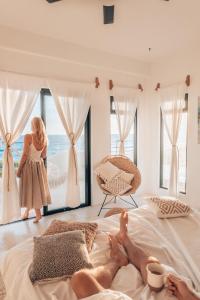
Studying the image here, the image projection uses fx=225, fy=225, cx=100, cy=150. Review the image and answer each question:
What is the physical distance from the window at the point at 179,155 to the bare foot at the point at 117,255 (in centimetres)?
263

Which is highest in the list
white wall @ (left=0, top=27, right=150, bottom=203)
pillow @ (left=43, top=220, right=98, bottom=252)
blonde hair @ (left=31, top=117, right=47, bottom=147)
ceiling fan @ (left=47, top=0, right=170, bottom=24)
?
ceiling fan @ (left=47, top=0, right=170, bottom=24)

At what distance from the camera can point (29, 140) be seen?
9.81ft

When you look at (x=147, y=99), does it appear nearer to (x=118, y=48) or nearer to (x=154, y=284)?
(x=118, y=48)

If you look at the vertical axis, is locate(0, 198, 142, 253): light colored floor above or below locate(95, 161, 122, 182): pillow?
below

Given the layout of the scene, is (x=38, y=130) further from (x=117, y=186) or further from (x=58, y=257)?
(x=58, y=257)

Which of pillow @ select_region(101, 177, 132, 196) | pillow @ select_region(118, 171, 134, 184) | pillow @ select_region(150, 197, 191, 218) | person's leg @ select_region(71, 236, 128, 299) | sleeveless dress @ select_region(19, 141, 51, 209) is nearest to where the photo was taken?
person's leg @ select_region(71, 236, 128, 299)

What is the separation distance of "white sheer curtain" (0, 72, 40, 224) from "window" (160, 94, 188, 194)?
2.46 m

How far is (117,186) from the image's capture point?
10.9 ft

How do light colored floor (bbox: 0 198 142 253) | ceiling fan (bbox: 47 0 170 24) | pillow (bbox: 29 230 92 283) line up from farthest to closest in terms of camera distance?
light colored floor (bbox: 0 198 142 253) → ceiling fan (bbox: 47 0 170 24) → pillow (bbox: 29 230 92 283)

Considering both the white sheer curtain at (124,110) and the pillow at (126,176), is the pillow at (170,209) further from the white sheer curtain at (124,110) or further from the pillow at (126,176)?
the white sheer curtain at (124,110)

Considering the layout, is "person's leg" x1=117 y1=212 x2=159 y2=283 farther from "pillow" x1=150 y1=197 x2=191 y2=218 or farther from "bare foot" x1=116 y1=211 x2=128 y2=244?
"pillow" x1=150 y1=197 x2=191 y2=218

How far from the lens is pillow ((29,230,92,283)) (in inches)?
47.5

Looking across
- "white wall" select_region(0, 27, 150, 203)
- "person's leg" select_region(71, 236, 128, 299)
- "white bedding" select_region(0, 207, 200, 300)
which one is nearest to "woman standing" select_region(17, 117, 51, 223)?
"white wall" select_region(0, 27, 150, 203)

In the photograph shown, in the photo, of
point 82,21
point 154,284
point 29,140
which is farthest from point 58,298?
point 82,21
